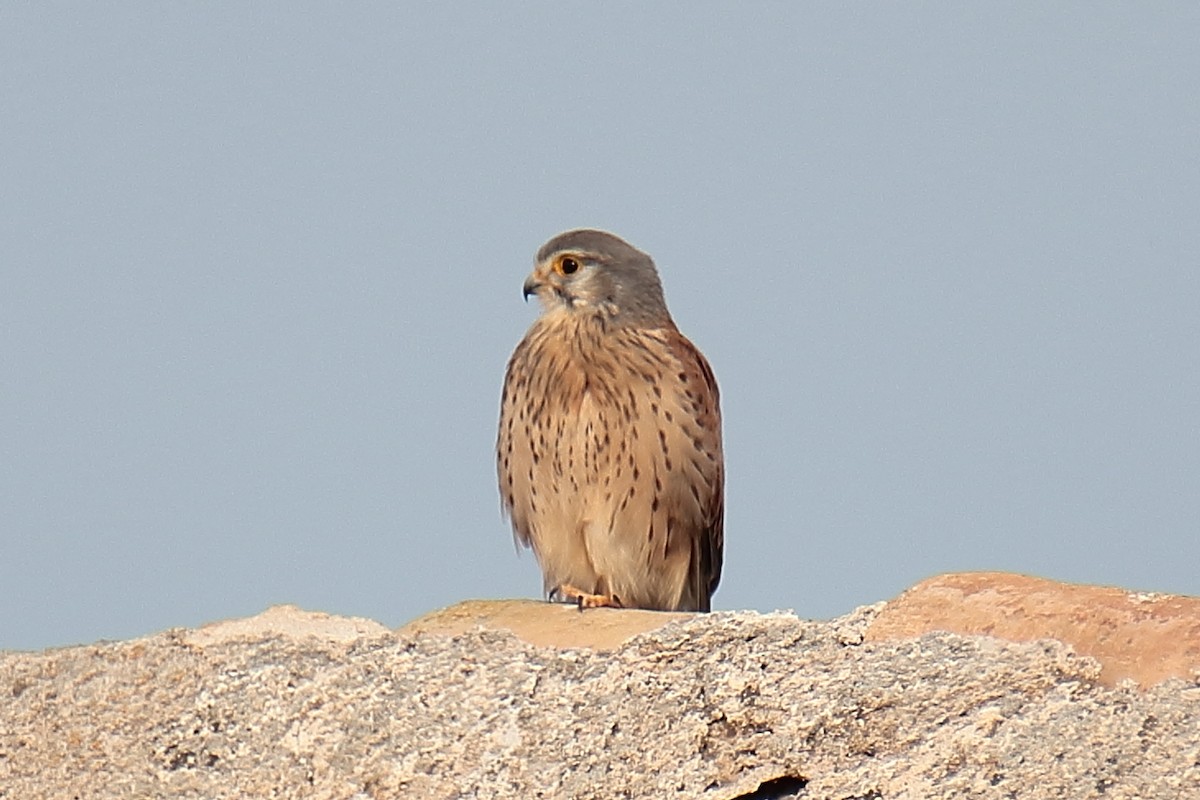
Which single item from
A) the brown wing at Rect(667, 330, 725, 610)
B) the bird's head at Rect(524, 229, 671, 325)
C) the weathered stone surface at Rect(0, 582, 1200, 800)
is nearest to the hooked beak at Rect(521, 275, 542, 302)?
the bird's head at Rect(524, 229, 671, 325)

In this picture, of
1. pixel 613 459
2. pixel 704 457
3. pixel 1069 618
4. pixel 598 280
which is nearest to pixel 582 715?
pixel 1069 618

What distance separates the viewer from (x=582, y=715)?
2.68m

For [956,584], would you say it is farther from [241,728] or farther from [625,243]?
[625,243]

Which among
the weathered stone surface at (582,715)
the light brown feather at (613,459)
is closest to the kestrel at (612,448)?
the light brown feather at (613,459)

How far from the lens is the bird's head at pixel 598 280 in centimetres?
608

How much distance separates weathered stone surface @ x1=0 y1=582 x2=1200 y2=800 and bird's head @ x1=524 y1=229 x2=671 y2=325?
127 inches

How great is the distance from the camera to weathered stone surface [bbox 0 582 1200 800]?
250cm

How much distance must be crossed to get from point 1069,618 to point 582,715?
75 centimetres

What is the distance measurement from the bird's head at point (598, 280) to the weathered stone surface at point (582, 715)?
10.6ft

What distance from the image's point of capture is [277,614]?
2.94 meters

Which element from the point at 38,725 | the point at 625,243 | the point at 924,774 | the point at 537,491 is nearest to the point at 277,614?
the point at 38,725

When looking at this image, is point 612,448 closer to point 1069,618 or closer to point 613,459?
point 613,459

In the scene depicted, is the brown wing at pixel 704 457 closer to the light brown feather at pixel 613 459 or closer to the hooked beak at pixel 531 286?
the light brown feather at pixel 613 459

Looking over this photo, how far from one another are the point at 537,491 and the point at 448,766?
3119 millimetres
